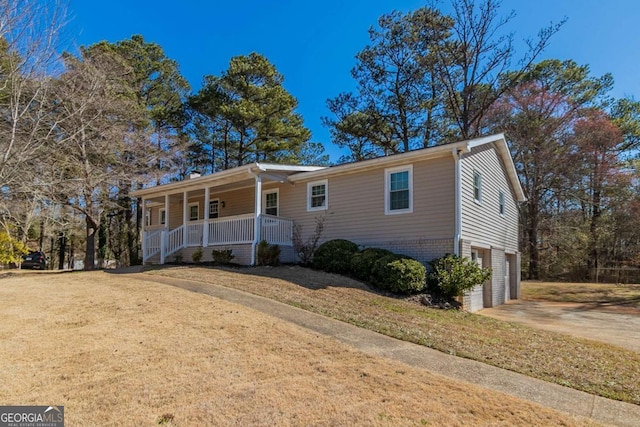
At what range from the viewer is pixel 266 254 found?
1352 centimetres

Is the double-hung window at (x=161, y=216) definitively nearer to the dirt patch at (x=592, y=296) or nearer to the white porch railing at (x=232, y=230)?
the white porch railing at (x=232, y=230)

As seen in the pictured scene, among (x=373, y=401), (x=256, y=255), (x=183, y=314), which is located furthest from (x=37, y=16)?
(x=373, y=401)

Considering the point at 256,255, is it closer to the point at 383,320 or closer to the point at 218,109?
the point at 383,320

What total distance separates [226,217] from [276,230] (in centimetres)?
253

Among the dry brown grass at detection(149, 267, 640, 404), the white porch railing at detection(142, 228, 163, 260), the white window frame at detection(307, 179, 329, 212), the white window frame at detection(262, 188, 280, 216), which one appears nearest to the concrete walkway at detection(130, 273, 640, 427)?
the dry brown grass at detection(149, 267, 640, 404)

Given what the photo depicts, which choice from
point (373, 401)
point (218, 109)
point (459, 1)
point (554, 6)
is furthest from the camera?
point (218, 109)

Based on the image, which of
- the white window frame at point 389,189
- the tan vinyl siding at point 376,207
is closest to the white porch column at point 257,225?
the tan vinyl siding at point 376,207

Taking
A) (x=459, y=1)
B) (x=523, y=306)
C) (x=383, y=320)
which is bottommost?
(x=523, y=306)

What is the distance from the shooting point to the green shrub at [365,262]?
11.3m

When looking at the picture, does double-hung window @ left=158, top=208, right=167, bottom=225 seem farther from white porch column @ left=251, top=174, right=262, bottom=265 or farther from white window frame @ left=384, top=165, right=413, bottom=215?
white window frame @ left=384, top=165, right=413, bottom=215

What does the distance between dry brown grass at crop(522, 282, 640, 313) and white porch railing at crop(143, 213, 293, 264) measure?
39.0ft

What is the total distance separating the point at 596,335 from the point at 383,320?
5.08m

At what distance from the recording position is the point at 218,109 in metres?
26.5

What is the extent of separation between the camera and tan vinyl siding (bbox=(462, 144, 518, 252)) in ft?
39.5
